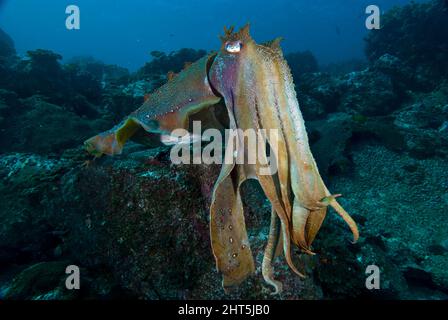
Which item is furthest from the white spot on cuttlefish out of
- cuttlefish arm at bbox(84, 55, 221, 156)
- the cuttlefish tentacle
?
the cuttlefish tentacle

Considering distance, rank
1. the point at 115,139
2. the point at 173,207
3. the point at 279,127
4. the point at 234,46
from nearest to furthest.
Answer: the point at 279,127 < the point at 234,46 < the point at 115,139 < the point at 173,207

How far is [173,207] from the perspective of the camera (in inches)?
119

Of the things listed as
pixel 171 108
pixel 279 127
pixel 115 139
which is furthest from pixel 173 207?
pixel 279 127

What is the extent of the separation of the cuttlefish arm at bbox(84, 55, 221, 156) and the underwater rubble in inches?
30.3

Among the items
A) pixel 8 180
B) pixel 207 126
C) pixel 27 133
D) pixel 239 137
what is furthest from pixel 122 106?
pixel 239 137

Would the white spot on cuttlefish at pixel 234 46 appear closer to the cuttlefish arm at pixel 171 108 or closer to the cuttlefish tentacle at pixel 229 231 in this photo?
the cuttlefish arm at pixel 171 108

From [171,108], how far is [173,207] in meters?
1.23

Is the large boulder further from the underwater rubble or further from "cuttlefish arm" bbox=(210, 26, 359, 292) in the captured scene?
"cuttlefish arm" bbox=(210, 26, 359, 292)

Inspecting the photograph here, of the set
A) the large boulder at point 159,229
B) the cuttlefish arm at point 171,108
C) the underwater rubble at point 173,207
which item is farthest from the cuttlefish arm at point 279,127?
the underwater rubble at point 173,207

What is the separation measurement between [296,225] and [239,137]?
0.68 m

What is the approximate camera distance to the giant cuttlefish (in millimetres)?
1822

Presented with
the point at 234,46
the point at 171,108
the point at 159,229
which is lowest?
the point at 159,229

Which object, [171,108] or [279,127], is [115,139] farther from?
[279,127]

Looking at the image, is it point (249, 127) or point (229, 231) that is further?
point (229, 231)
